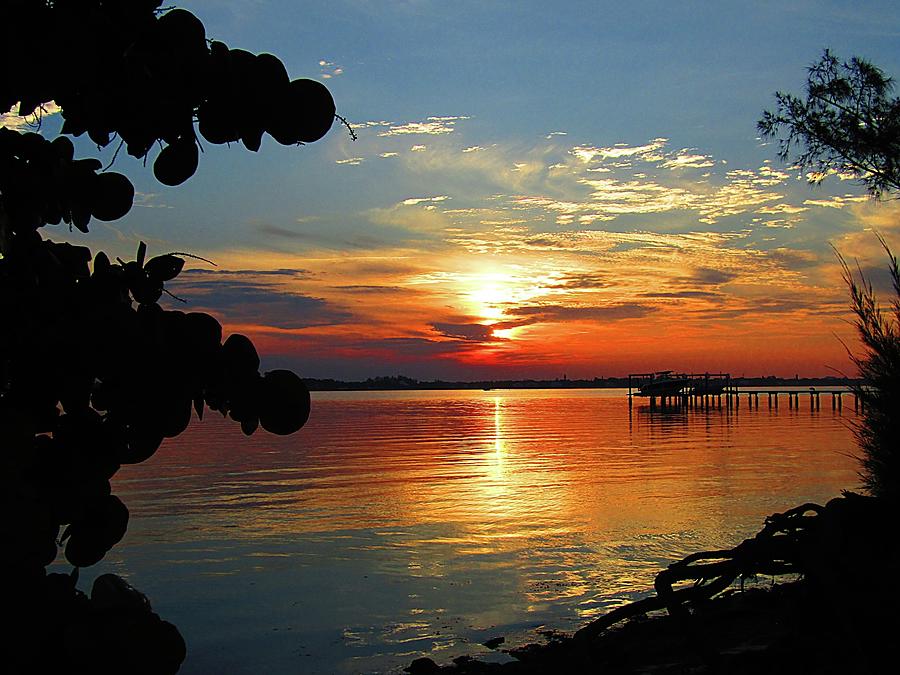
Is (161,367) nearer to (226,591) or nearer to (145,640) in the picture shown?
(145,640)

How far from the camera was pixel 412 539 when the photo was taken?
16.2 m

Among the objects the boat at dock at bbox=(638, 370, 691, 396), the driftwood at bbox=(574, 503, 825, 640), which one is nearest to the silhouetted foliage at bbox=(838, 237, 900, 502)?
the driftwood at bbox=(574, 503, 825, 640)

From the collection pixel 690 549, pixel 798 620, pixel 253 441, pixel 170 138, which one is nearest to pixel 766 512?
pixel 690 549

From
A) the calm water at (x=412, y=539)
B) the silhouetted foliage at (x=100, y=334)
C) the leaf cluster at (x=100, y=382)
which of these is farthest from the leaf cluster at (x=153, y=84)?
the calm water at (x=412, y=539)

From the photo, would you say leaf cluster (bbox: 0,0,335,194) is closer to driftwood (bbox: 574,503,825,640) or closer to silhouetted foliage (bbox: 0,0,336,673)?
silhouetted foliage (bbox: 0,0,336,673)

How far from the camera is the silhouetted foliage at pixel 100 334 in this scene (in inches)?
41.6

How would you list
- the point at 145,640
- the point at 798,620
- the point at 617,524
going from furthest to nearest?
1. the point at 617,524
2. the point at 798,620
3. the point at 145,640

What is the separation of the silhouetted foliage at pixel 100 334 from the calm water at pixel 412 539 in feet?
28.5

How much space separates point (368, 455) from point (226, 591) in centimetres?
2358

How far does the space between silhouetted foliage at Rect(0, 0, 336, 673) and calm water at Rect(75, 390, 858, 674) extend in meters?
8.70

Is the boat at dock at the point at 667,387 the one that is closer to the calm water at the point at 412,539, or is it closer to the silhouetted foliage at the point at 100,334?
the calm water at the point at 412,539

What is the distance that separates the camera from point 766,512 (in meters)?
18.2

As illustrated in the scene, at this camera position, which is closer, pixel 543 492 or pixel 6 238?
pixel 6 238

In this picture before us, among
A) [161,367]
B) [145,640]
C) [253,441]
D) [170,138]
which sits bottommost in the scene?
[253,441]
